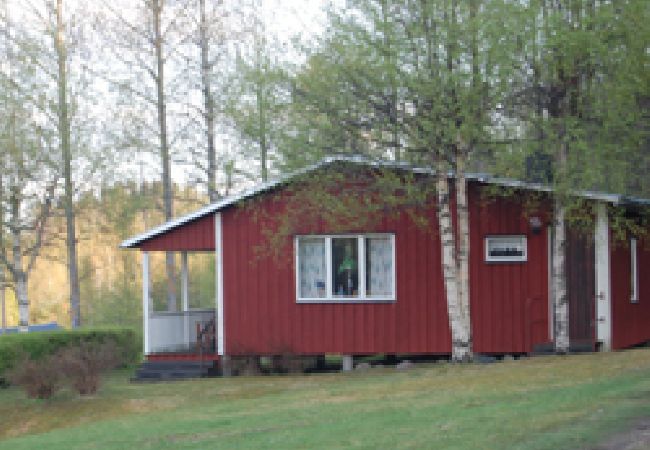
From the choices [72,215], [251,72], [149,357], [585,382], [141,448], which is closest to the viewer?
[141,448]

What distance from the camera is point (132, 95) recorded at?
91.6 feet

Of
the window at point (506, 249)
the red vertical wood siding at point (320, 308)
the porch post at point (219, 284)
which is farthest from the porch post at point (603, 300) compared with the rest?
the porch post at point (219, 284)

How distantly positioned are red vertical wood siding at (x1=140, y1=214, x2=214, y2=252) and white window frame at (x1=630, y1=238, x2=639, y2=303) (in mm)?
8493

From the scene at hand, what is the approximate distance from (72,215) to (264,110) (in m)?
11.1

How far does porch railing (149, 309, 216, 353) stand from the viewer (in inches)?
824

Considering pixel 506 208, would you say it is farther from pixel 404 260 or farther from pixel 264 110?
pixel 264 110

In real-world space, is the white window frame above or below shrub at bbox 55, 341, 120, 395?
above

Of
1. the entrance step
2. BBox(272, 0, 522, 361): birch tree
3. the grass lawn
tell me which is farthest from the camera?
the entrance step

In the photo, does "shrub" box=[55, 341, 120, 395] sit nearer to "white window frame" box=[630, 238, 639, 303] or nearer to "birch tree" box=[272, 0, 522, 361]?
"birch tree" box=[272, 0, 522, 361]

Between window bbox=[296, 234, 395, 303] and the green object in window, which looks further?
the green object in window

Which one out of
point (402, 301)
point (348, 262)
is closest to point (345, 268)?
point (348, 262)


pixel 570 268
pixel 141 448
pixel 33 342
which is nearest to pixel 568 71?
pixel 570 268

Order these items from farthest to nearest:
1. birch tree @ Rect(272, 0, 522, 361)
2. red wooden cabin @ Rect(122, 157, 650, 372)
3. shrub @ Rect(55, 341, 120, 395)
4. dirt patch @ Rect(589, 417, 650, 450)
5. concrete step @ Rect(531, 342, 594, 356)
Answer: red wooden cabin @ Rect(122, 157, 650, 372), concrete step @ Rect(531, 342, 594, 356), shrub @ Rect(55, 341, 120, 395), birch tree @ Rect(272, 0, 522, 361), dirt patch @ Rect(589, 417, 650, 450)

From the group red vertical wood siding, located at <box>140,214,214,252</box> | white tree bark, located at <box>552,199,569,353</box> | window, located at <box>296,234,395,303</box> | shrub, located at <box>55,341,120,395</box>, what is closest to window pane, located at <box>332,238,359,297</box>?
window, located at <box>296,234,395,303</box>
